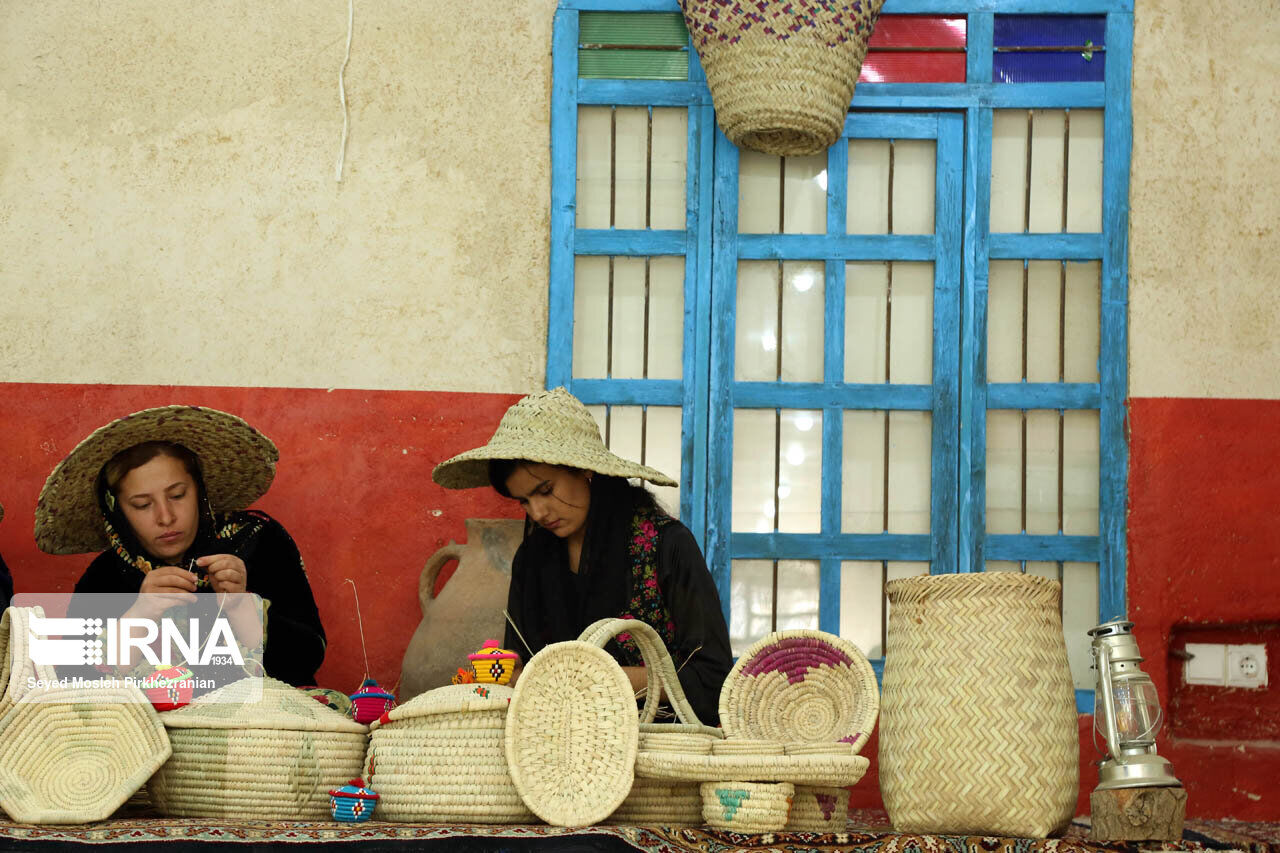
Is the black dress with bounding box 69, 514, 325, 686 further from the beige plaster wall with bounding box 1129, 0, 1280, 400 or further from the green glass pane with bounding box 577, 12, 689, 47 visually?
the beige plaster wall with bounding box 1129, 0, 1280, 400

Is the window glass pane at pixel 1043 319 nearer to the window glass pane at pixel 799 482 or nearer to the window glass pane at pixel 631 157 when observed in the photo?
the window glass pane at pixel 799 482

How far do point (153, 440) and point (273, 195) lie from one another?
1.07m

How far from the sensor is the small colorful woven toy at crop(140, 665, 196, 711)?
9.86ft

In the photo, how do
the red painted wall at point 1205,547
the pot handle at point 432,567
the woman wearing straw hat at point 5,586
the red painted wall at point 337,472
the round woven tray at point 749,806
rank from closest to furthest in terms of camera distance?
the round woven tray at point 749,806
the woman wearing straw hat at point 5,586
the pot handle at point 432,567
the red painted wall at point 1205,547
the red painted wall at point 337,472

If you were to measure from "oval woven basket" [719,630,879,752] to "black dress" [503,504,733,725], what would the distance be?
1.26 feet

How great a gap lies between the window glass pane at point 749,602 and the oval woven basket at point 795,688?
1.37 metres

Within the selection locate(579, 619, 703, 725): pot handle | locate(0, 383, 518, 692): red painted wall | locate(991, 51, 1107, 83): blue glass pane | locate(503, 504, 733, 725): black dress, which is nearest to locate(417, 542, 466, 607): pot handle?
locate(0, 383, 518, 692): red painted wall

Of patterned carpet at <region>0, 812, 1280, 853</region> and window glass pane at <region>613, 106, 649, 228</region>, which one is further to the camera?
window glass pane at <region>613, 106, 649, 228</region>

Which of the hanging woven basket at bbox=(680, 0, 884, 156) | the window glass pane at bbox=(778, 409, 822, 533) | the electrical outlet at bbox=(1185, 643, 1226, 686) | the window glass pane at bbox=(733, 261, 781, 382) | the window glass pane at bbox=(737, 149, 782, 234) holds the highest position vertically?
the hanging woven basket at bbox=(680, 0, 884, 156)

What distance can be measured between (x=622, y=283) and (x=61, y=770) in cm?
227

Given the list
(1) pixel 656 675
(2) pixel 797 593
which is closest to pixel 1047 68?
(2) pixel 797 593

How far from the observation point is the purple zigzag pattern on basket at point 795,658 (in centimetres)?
304

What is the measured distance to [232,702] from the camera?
2930 mm

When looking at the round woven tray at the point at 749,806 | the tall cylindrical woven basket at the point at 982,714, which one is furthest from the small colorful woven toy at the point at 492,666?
the tall cylindrical woven basket at the point at 982,714
